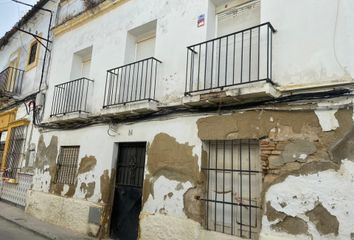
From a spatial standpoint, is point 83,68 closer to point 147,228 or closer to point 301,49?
→ point 147,228

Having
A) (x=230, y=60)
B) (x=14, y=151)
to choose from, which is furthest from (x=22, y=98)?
(x=230, y=60)

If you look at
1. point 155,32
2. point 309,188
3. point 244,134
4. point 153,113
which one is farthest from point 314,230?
point 155,32

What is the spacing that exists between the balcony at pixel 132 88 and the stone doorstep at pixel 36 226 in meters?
2.78

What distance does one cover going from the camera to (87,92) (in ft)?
26.5

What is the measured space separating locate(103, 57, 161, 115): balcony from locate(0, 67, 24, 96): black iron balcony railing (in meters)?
5.84

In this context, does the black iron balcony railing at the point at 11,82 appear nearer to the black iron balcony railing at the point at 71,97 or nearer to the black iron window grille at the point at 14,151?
the black iron window grille at the point at 14,151

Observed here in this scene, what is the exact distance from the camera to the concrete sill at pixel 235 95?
454 cm

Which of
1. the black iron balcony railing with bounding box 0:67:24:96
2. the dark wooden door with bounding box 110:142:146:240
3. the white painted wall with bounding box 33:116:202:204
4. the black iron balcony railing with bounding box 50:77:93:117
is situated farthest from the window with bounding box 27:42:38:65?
the dark wooden door with bounding box 110:142:146:240

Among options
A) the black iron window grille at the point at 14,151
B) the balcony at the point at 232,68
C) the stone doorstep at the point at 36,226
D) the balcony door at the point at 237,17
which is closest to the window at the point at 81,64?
the black iron window grille at the point at 14,151

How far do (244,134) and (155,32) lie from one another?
3.56 metres

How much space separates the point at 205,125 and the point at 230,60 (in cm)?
125

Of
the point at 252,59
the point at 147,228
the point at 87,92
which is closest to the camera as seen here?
the point at 252,59

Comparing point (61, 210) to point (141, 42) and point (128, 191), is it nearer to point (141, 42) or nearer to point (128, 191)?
point (128, 191)

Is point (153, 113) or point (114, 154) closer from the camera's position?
point (153, 113)
